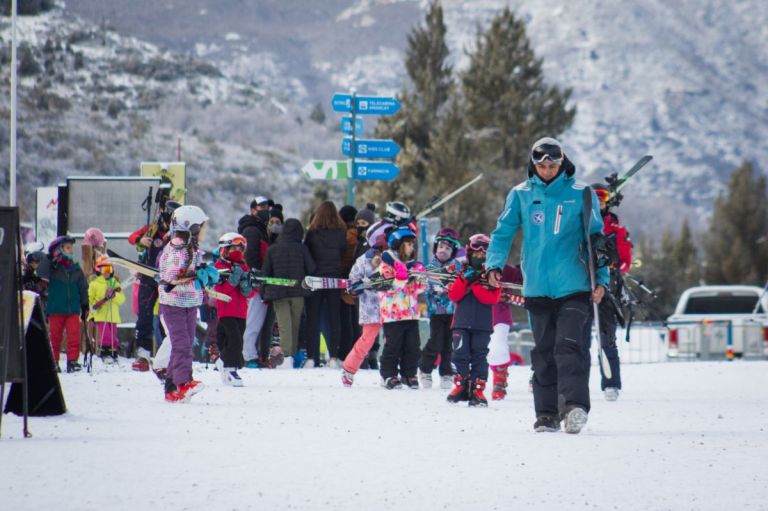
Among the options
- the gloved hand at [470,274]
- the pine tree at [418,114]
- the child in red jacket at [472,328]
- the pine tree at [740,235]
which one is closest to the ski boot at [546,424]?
the gloved hand at [470,274]

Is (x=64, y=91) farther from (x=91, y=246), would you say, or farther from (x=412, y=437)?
(x=412, y=437)

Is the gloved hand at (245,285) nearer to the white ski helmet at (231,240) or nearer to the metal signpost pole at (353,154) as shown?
the white ski helmet at (231,240)

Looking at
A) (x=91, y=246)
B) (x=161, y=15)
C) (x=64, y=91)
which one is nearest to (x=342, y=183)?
(x=64, y=91)

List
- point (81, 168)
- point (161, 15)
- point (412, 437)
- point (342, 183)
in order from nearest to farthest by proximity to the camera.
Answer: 1. point (412, 437)
2. point (81, 168)
3. point (342, 183)
4. point (161, 15)

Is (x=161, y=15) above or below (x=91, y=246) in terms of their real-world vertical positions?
above

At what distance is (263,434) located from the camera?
970 centimetres

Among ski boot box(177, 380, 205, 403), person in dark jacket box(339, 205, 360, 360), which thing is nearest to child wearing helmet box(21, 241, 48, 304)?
person in dark jacket box(339, 205, 360, 360)

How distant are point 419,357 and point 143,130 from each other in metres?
62.9

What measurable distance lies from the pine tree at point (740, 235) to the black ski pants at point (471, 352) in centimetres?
6162

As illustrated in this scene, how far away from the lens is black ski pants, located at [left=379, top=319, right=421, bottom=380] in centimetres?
1484

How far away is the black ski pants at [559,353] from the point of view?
33.1ft

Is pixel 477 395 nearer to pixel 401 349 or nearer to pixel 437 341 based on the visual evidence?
pixel 437 341

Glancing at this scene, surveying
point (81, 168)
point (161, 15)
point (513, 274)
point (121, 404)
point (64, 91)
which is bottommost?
point (121, 404)

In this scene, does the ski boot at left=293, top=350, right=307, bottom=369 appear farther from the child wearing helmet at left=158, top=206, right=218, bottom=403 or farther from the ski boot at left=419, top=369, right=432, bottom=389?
the child wearing helmet at left=158, top=206, right=218, bottom=403
